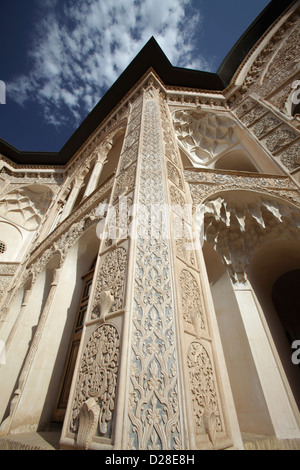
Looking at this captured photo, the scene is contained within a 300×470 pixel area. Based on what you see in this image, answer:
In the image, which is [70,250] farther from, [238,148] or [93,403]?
[238,148]

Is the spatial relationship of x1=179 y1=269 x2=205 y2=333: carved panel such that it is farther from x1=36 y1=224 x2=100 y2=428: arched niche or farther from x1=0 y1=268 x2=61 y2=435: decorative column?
x1=0 y1=268 x2=61 y2=435: decorative column

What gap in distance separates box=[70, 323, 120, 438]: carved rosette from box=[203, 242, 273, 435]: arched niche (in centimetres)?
234

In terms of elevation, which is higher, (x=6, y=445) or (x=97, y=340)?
(x=97, y=340)

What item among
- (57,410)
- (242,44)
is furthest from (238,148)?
(57,410)

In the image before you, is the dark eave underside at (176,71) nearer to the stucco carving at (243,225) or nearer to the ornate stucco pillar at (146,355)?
the stucco carving at (243,225)

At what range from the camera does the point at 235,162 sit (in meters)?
6.04

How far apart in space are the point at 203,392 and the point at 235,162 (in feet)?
18.9

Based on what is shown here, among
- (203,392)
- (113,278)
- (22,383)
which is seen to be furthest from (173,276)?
(22,383)

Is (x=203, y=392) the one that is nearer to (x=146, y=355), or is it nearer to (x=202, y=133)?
(x=146, y=355)

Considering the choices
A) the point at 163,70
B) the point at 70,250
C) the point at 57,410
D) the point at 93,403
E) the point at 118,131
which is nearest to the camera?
the point at 93,403

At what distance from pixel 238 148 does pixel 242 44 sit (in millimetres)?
4111

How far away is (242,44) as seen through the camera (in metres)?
6.99

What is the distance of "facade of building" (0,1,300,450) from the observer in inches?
59.1

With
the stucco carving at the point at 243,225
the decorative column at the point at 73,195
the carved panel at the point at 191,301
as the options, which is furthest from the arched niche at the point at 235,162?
the carved panel at the point at 191,301
